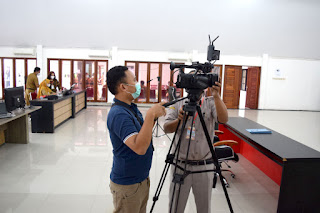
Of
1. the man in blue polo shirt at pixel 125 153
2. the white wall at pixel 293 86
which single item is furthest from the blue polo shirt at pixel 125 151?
the white wall at pixel 293 86

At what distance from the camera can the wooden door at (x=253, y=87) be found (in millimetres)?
11547

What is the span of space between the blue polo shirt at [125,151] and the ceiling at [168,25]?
8089 mm

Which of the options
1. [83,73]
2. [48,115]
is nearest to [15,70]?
[83,73]

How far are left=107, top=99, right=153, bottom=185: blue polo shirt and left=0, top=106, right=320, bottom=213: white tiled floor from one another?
137 centimetres

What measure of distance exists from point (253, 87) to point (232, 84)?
112 cm

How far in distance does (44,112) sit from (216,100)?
5.21m

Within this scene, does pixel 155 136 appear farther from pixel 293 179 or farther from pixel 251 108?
pixel 251 108

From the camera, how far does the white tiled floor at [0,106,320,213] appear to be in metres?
2.77

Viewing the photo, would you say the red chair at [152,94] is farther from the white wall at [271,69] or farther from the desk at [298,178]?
the desk at [298,178]

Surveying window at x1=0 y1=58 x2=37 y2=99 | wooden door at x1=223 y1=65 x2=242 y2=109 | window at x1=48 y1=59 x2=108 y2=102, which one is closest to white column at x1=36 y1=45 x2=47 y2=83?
window at x1=48 y1=59 x2=108 y2=102

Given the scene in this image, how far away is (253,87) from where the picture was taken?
11.8m

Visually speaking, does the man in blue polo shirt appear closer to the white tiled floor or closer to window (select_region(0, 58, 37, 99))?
the white tiled floor

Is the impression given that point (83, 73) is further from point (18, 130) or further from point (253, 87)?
point (253, 87)

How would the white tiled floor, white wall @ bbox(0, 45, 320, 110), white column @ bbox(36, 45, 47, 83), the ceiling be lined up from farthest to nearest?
white wall @ bbox(0, 45, 320, 110) → white column @ bbox(36, 45, 47, 83) → the ceiling → the white tiled floor
